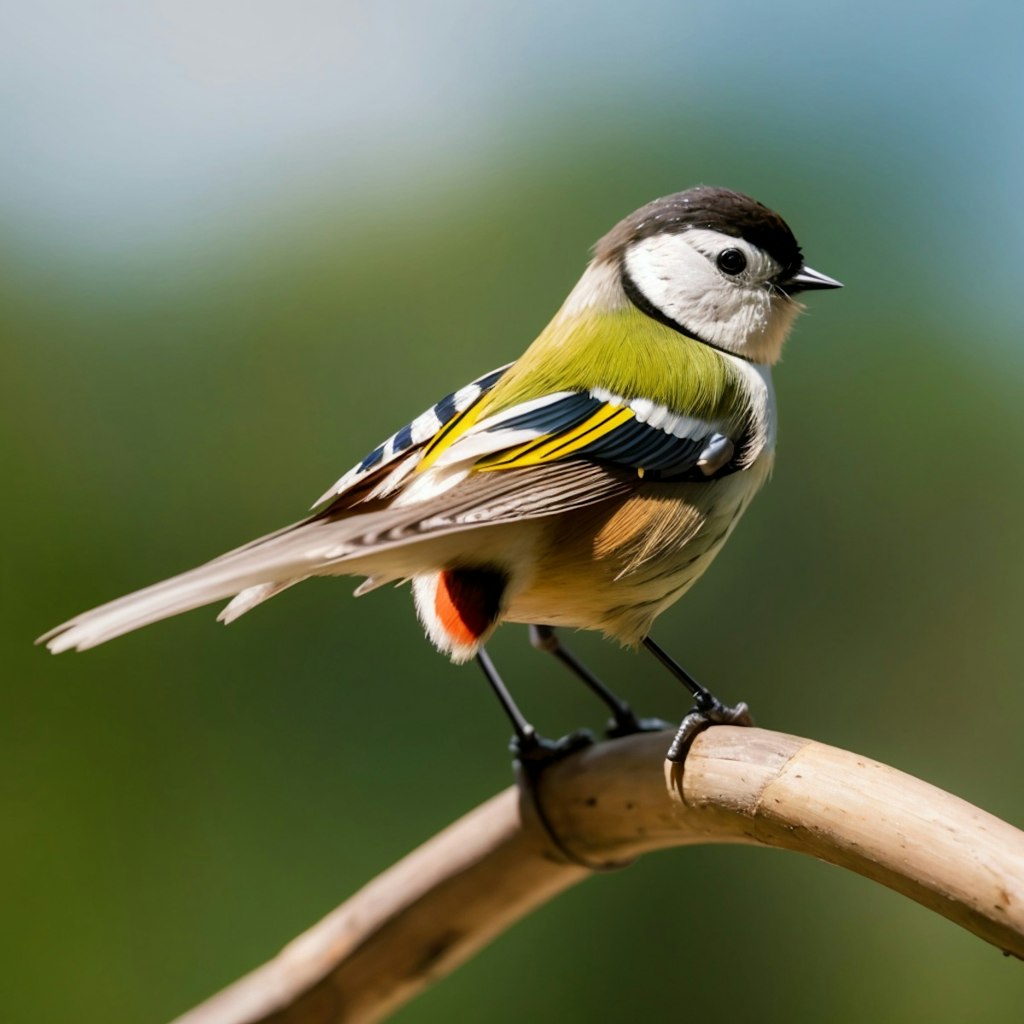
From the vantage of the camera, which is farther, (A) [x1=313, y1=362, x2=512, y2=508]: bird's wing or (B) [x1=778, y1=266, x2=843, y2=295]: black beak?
(B) [x1=778, y1=266, x2=843, y2=295]: black beak

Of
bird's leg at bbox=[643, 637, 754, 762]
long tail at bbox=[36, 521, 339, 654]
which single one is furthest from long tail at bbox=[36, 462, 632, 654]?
bird's leg at bbox=[643, 637, 754, 762]

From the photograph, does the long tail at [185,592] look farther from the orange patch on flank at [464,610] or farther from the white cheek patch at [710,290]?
the white cheek patch at [710,290]

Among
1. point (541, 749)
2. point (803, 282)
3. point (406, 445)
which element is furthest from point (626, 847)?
point (803, 282)

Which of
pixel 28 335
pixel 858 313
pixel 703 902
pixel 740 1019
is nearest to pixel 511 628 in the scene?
pixel 703 902

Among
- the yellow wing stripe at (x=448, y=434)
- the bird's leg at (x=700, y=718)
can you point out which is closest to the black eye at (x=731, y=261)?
the yellow wing stripe at (x=448, y=434)

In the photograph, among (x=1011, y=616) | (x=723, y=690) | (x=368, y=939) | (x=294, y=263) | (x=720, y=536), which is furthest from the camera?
(x=294, y=263)

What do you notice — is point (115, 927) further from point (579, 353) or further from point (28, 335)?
point (579, 353)

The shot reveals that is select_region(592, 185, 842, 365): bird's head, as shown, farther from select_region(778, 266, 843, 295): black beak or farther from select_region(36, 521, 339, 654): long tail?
select_region(36, 521, 339, 654): long tail
